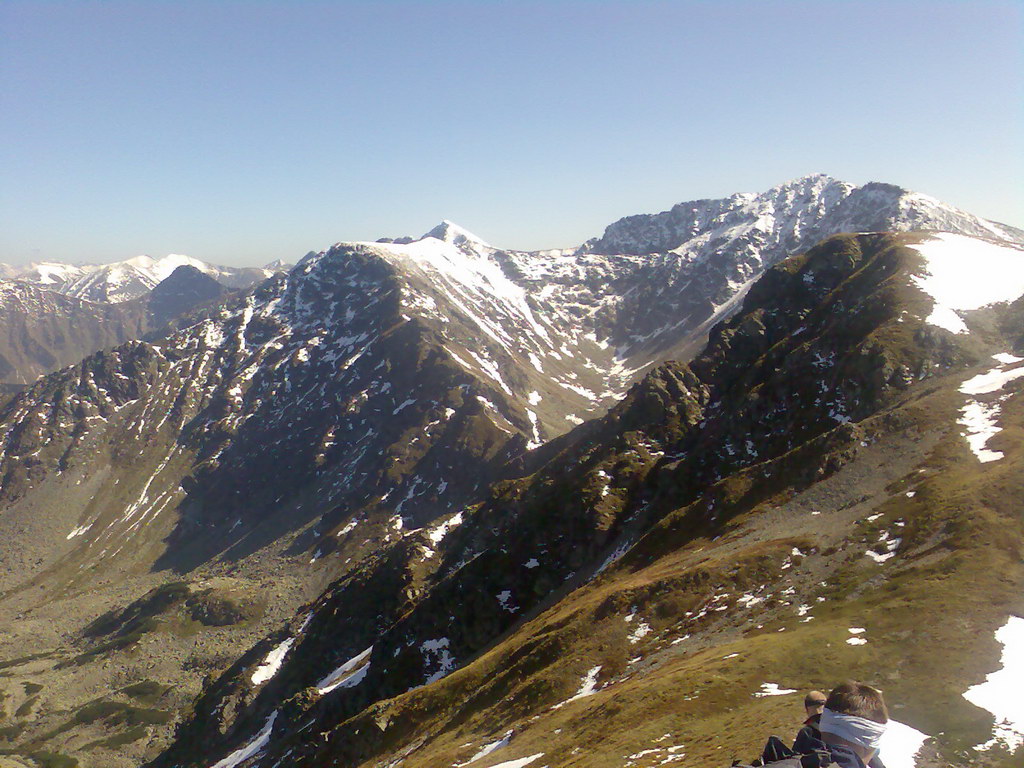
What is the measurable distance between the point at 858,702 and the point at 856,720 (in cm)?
38

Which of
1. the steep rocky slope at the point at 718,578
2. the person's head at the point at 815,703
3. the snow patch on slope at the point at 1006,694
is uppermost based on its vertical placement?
the person's head at the point at 815,703

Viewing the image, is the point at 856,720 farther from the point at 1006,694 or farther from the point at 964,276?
the point at 964,276

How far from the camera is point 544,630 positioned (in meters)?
79.9

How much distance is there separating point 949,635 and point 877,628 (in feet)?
15.3

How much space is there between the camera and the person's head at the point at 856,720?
1006 cm

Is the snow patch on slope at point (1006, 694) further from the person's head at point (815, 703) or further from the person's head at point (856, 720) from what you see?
the person's head at point (856, 720)

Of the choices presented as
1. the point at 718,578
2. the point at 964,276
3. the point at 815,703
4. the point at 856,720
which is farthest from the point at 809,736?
the point at 964,276

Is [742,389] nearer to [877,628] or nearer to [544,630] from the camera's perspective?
[544,630]

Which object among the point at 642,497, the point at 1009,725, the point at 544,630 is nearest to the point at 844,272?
the point at 642,497

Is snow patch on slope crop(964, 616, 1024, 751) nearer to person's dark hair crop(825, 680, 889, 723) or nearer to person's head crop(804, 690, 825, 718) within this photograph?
person's head crop(804, 690, 825, 718)

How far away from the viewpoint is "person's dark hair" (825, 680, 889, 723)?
1017 cm

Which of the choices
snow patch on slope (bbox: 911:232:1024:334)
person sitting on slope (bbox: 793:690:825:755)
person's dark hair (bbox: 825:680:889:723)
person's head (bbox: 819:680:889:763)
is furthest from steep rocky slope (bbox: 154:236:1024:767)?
person's dark hair (bbox: 825:680:889:723)

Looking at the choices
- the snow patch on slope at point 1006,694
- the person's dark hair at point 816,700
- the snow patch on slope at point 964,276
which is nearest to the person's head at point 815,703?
the person's dark hair at point 816,700

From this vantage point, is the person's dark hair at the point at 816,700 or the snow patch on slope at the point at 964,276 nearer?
the person's dark hair at the point at 816,700
